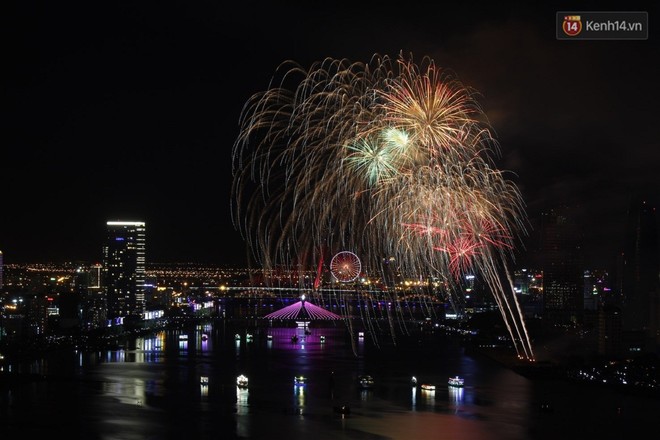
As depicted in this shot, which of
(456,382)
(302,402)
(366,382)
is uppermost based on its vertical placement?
(366,382)

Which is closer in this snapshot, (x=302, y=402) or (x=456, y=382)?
(x=302, y=402)

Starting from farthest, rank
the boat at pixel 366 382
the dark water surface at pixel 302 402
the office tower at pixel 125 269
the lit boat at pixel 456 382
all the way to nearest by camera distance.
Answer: the office tower at pixel 125 269
the lit boat at pixel 456 382
the boat at pixel 366 382
the dark water surface at pixel 302 402

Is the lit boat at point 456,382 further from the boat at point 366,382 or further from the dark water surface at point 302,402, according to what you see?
the boat at point 366,382

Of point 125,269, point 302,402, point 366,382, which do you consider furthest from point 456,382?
point 125,269

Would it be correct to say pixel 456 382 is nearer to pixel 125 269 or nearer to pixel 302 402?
pixel 302 402

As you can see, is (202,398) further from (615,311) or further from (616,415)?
(615,311)

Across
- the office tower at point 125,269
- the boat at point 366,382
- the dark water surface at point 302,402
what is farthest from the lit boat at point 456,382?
the office tower at point 125,269

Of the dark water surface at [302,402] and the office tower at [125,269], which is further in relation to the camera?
the office tower at [125,269]
